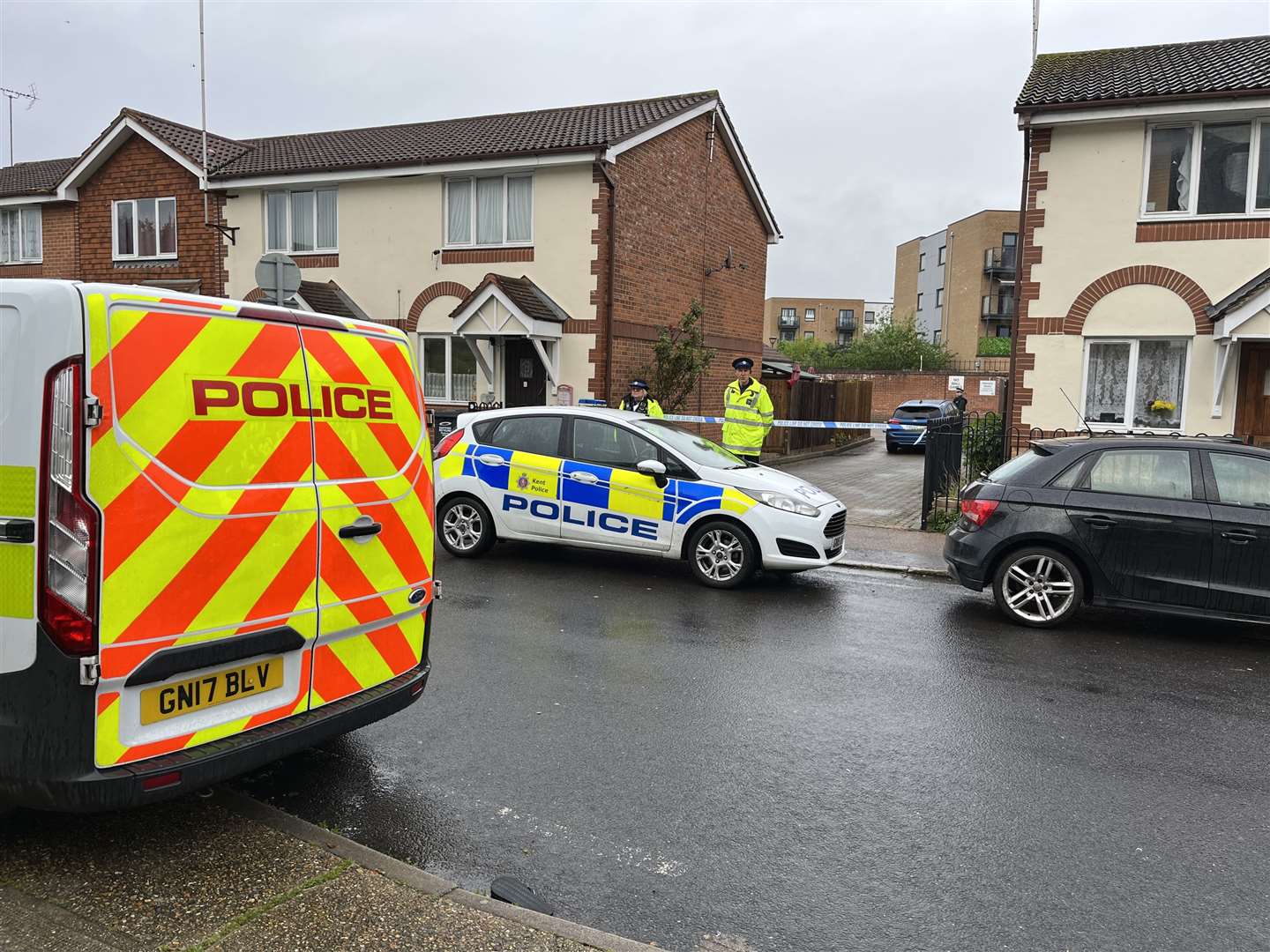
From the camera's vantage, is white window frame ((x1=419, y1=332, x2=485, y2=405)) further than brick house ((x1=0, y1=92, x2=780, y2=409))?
Yes

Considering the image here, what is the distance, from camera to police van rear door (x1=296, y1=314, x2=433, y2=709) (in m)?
3.77

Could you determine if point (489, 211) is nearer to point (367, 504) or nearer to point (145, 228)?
point (145, 228)

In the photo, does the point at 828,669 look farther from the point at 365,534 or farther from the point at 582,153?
the point at 582,153

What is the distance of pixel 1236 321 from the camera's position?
1216cm

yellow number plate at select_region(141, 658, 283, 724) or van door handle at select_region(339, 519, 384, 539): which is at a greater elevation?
van door handle at select_region(339, 519, 384, 539)

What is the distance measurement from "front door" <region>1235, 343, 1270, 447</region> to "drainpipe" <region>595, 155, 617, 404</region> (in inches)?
387

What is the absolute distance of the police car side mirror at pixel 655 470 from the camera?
27.9 feet

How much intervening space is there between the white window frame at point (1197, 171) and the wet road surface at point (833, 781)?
785 cm

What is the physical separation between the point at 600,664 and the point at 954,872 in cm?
287

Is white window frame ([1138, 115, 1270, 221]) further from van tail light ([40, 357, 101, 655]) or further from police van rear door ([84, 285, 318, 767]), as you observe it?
van tail light ([40, 357, 101, 655])

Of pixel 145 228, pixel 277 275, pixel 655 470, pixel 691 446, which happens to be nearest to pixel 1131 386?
pixel 691 446

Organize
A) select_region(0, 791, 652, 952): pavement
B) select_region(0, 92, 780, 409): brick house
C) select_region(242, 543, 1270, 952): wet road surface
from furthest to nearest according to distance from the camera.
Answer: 1. select_region(0, 92, 780, 409): brick house
2. select_region(242, 543, 1270, 952): wet road surface
3. select_region(0, 791, 652, 952): pavement

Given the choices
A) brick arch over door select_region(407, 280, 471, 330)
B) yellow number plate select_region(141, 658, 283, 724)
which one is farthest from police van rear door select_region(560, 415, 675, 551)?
brick arch over door select_region(407, 280, 471, 330)

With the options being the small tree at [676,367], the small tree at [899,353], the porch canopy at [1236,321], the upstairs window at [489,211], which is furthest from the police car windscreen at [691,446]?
the small tree at [899,353]
